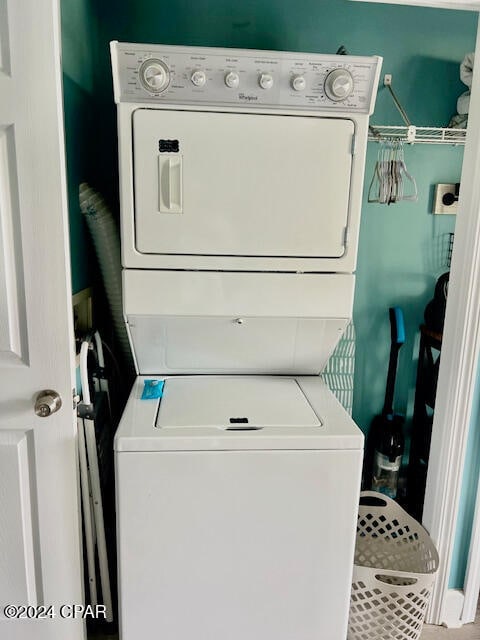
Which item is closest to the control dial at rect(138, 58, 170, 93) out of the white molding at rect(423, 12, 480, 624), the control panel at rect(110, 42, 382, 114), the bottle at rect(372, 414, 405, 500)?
the control panel at rect(110, 42, 382, 114)

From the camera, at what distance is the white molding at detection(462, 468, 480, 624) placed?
1.72 m

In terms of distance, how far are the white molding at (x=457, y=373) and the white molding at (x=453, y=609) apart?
19 millimetres

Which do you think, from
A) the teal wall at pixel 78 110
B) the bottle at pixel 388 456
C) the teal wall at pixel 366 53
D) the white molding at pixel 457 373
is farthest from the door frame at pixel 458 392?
the teal wall at pixel 78 110

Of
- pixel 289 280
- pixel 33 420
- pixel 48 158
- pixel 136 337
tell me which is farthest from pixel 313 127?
pixel 33 420

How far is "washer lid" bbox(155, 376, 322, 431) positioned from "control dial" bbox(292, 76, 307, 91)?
0.91 meters

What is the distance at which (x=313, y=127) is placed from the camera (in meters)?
1.33

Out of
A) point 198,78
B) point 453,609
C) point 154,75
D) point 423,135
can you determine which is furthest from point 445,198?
point 453,609

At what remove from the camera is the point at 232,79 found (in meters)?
1.27

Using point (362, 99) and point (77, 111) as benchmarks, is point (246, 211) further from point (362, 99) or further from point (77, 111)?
point (77, 111)

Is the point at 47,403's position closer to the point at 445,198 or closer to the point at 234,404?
the point at 234,404

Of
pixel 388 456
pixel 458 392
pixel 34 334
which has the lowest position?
pixel 388 456

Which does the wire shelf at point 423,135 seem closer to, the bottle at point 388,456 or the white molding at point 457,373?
the white molding at point 457,373

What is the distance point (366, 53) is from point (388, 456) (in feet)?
5.20

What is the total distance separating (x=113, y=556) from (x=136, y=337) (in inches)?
35.8
